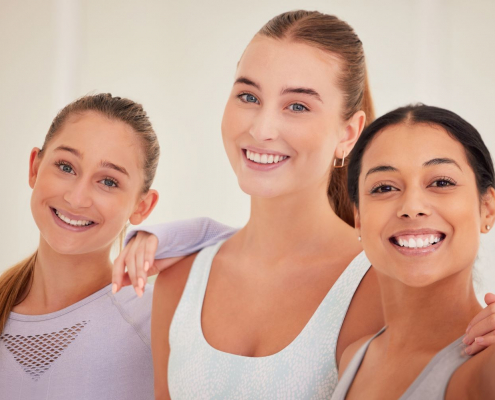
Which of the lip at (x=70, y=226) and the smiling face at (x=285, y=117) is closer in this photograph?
the smiling face at (x=285, y=117)

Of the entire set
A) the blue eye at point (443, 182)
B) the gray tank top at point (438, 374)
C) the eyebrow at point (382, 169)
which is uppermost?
the eyebrow at point (382, 169)

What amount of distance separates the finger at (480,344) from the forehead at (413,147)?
1.07 feet

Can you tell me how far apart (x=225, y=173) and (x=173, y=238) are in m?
1.74

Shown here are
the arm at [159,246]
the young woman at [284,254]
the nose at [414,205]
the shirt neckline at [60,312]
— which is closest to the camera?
the nose at [414,205]

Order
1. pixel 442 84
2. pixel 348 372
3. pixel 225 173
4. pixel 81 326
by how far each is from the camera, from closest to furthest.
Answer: pixel 348 372
pixel 81 326
pixel 442 84
pixel 225 173

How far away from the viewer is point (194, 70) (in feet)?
11.9

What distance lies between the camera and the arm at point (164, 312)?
187 centimetres

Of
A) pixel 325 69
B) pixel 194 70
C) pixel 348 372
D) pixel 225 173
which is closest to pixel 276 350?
pixel 348 372

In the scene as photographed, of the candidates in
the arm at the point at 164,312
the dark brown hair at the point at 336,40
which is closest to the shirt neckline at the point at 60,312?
the arm at the point at 164,312

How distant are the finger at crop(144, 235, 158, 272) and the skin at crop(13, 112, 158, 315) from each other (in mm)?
314

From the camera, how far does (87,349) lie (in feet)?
6.81

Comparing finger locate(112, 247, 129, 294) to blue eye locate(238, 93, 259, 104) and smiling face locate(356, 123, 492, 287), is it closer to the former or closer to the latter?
blue eye locate(238, 93, 259, 104)

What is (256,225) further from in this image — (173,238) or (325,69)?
(325,69)

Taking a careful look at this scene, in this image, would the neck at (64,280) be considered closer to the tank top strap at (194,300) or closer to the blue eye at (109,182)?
the blue eye at (109,182)
